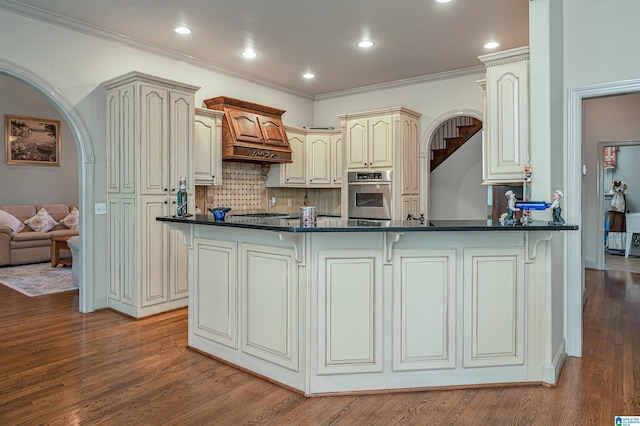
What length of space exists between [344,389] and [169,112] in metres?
3.26

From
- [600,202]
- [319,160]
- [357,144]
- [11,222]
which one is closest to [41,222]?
[11,222]

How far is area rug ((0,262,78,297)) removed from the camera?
538 cm

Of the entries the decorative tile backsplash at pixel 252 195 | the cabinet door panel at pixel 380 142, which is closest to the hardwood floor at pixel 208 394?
the decorative tile backsplash at pixel 252 195

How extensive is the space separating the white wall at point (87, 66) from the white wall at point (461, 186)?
171 inches

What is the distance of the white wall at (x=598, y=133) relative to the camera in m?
6.59

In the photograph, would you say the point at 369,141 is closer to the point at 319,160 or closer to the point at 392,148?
the point at 392,148

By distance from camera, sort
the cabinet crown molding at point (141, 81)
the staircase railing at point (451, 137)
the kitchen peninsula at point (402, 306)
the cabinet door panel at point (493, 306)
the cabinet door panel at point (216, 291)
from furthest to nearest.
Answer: the staircase railing at point (451, 137) → the cabinet crown molding at point (141, 81) → the cabinet door panel at point (216, 291) → the cabinet door panel at point (493, 306) → the kitchen peninsula at point (402, 306)

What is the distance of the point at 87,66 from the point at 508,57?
3.99 m

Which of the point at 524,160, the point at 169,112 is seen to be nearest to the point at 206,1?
the point at 169,112

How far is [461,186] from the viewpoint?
708cm

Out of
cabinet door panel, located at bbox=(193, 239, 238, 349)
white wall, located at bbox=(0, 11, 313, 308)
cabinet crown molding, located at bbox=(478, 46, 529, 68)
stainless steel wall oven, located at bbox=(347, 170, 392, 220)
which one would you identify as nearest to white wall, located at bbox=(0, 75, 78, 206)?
white wall, located at bbox=(0, 11, 313, 308)

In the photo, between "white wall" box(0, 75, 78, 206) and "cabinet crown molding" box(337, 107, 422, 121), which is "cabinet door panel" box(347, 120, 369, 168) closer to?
"cabinet crown molding" box(337, 107, 422, 121)

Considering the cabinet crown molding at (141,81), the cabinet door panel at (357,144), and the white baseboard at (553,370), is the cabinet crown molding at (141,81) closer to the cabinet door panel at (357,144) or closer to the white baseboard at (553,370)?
the cabinet door panel at (357,144)

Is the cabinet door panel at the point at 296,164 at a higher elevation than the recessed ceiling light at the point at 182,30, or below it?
below
